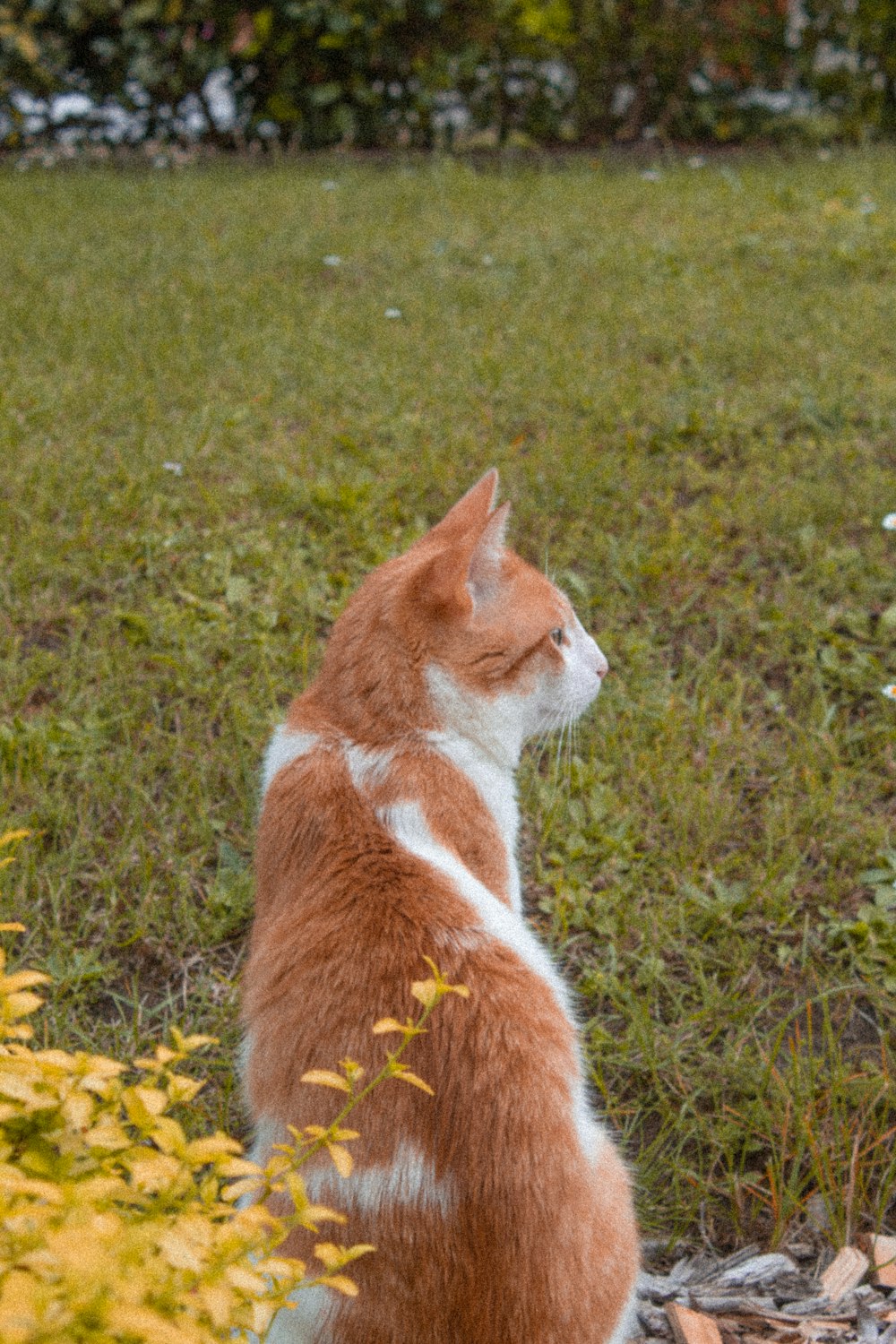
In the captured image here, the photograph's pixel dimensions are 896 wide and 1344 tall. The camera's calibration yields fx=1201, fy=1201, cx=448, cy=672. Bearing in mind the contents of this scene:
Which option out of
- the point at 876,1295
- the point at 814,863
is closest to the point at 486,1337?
the point at 876,1295

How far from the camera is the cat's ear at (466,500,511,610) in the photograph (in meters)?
2.12

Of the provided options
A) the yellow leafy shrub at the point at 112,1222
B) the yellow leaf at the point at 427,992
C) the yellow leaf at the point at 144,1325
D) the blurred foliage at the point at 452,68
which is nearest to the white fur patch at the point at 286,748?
the yellow leaf at the point at 427,992

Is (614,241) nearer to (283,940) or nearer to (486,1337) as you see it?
(283,940)

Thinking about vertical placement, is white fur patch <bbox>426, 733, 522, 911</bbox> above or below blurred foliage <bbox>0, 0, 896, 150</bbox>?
below

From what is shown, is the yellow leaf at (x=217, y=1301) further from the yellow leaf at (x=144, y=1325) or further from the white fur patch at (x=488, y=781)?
the white fur patch at (x=488, y=781)

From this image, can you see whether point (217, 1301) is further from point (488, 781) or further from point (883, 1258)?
point (883, 1258)

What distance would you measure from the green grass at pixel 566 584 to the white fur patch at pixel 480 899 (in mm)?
518

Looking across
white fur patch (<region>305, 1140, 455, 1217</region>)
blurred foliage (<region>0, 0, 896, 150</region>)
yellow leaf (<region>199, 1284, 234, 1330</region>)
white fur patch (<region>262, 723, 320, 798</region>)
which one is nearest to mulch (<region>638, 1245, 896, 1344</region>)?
white fur patch (<region>305, 1140, 455, 1217</region>)

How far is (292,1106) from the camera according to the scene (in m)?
1.60

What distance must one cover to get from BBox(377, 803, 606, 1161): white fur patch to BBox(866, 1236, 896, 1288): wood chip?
571 millimetres

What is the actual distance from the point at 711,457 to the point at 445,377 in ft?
3.57

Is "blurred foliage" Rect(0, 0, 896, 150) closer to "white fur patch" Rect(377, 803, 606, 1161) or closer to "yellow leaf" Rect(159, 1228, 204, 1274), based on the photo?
"white fur patch" Rect(377, 803, 606, 1161)

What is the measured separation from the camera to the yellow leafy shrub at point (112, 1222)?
31.6 inches

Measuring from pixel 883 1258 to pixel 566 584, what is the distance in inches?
79.0
